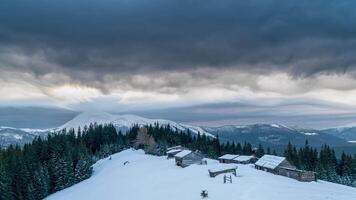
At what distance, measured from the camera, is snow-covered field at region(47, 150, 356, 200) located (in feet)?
212

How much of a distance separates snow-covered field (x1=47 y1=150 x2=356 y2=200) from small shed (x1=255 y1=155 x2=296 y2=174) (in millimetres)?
3695

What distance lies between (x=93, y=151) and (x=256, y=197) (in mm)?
145043

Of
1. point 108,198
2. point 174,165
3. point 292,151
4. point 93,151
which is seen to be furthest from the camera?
point 93,151

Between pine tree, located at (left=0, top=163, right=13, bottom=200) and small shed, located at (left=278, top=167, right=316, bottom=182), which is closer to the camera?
small shed, located at (left=278, top=167, right=316, bottom=182)

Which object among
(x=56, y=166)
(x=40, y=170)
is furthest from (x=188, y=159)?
(x=40, y=170)

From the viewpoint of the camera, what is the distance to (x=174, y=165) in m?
112

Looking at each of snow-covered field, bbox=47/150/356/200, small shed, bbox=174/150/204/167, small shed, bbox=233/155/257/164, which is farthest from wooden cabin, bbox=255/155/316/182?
small shed, bbox=174/150/204/167

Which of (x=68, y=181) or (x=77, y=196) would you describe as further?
(x=68, y=181)

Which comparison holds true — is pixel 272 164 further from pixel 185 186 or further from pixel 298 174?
pixel 185 186

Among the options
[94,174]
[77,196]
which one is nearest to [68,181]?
[94,174]

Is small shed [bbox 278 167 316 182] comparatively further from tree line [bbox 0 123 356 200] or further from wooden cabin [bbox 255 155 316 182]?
tree line [bbox 0 123 356 200]

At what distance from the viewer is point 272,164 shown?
93.2 meters

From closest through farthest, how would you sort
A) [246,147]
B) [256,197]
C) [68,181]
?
[256,197]
[68,181]
[246,147]

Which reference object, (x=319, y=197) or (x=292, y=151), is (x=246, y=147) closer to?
(x=292, y=151)
